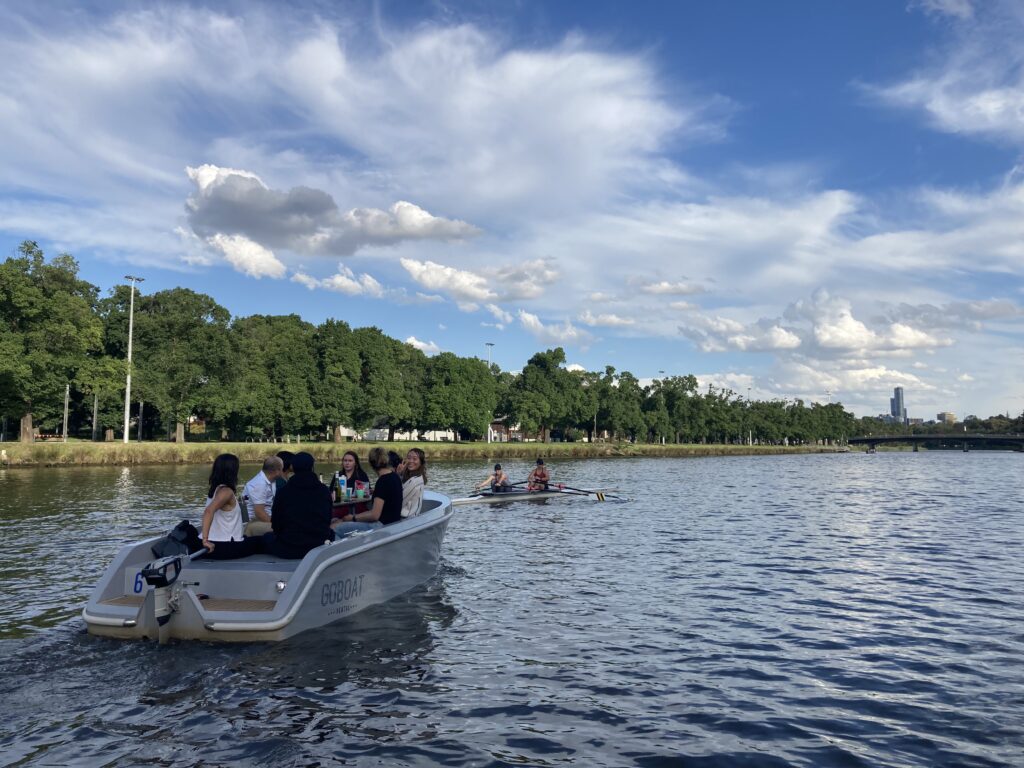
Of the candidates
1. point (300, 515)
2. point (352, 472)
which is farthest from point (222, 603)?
point (352, 472)

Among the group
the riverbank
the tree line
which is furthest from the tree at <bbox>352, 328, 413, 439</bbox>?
the riverbank

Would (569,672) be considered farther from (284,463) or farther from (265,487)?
(284,463)

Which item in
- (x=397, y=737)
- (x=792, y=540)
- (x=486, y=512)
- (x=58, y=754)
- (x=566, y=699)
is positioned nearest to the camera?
(x=58, y=754)

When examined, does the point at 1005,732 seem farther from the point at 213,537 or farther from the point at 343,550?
the point at 213,537

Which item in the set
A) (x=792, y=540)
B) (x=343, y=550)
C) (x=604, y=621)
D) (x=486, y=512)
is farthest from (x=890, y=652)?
(x=486, y=512)

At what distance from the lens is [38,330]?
181ft

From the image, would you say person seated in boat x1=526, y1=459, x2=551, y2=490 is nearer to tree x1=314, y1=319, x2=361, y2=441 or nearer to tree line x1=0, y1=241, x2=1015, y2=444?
tree line x1=0, y1=241, x2=1015, y2=444

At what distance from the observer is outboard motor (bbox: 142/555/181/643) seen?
8297mm

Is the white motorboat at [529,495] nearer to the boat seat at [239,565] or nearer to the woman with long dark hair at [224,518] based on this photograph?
the woman with long dark hair at [224,518]

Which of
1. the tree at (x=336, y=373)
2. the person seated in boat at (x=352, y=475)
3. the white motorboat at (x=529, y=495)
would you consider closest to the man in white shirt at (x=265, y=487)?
the person seated in boat at (x=352, y=475)

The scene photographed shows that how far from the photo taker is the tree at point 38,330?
52.5 m

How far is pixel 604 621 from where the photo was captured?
11156mm

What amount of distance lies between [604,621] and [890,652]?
4.02 m

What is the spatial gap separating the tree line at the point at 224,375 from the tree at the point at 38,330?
10cm
